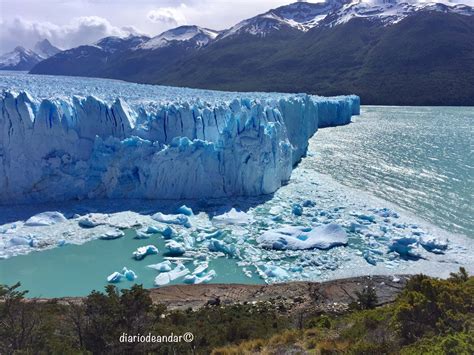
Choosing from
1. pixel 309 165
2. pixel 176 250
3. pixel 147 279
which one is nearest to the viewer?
pixel 147 279

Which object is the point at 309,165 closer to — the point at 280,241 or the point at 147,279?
the point at 280,241

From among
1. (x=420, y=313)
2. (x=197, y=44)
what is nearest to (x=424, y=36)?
(x=197, y=44)

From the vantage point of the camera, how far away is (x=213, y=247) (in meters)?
11.9

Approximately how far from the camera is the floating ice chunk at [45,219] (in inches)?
516

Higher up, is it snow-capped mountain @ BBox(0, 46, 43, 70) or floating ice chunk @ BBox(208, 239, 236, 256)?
snow-capped mountain @ BBox(0, 46, 43, 70)

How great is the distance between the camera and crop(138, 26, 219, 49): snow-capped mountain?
115m

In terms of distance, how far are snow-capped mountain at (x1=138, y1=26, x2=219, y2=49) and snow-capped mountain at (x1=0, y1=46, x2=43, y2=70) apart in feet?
130

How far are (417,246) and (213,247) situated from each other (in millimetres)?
5715

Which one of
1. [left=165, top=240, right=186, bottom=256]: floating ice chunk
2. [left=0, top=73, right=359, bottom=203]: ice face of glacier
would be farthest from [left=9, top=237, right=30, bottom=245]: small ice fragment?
[left=165, top=240, right=186, bottom=256]: floating ice chunk

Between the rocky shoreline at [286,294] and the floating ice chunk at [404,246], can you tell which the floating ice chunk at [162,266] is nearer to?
the rocky shoreline at [286,294]

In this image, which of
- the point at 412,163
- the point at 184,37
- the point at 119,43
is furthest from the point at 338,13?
the point at 412,163

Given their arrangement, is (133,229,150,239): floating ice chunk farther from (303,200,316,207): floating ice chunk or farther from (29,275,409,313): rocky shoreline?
(303,200,316,207): floating ice chunk

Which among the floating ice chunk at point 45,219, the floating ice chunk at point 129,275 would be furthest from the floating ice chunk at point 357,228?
the floating ice chunk at point 45,219

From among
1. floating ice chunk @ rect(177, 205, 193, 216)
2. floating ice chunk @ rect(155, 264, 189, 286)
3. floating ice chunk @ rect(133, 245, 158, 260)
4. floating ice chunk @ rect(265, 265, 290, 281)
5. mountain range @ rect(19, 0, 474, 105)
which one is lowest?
floating ice chunk @ rect(265, 265, 290, 281)
